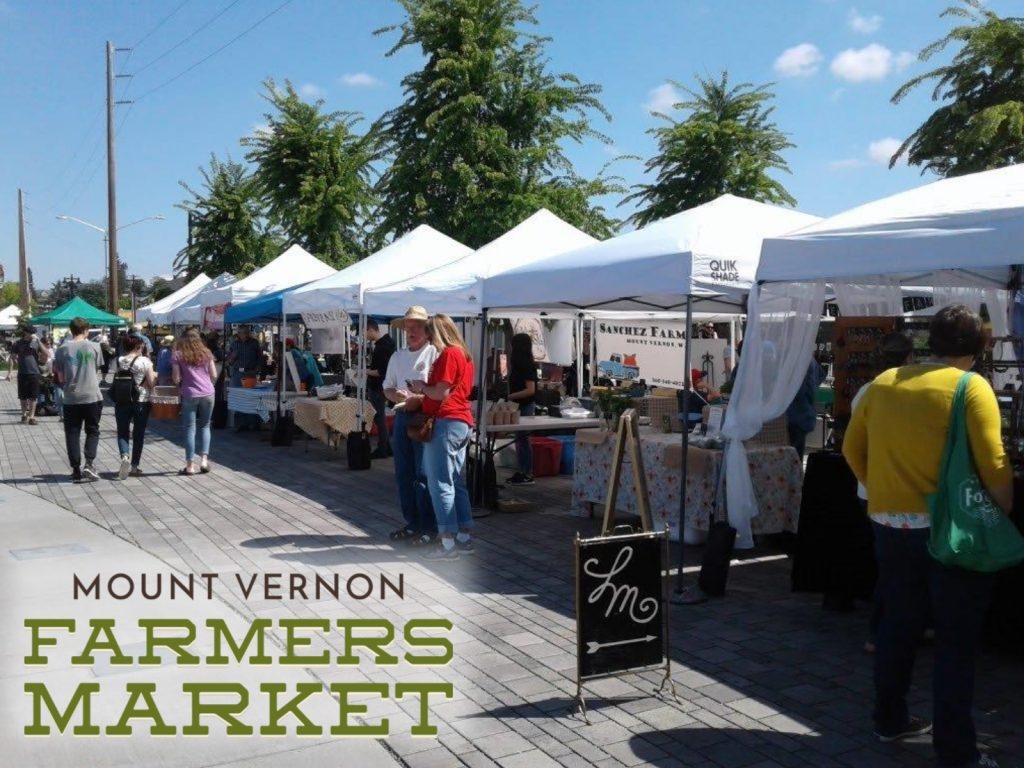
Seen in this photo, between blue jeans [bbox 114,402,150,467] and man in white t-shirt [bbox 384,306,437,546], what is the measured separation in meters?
4.96

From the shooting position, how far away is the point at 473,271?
1004 cm

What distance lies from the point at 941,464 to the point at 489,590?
3399 mm

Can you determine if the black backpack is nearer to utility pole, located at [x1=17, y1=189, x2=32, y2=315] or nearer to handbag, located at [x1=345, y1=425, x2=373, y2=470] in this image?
handbag, located at [x1=345, y1=425, x2=373, y2=470]

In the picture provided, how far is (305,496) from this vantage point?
9.78 m

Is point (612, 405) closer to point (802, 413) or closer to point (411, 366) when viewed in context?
point (802, 413)

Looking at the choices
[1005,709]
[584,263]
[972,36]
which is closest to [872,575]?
[1005,709]

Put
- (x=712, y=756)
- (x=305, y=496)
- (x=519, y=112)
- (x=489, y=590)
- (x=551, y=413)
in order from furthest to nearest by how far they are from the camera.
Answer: (x=519, y=112)
(x=551, y=413)
(x=305, y=496)
(x=489, y=590)
(x=712, y=756)

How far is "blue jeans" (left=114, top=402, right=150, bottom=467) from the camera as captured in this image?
11008 millimetres

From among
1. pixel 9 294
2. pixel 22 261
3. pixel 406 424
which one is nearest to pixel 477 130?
pixel 406 424

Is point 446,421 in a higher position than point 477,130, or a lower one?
lower

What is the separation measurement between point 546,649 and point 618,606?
3.17 feet

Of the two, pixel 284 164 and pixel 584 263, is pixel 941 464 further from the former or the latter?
pixel 284 164

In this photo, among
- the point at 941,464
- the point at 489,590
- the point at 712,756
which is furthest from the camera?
the point at 489,590

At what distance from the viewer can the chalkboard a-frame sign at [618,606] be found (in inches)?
161
